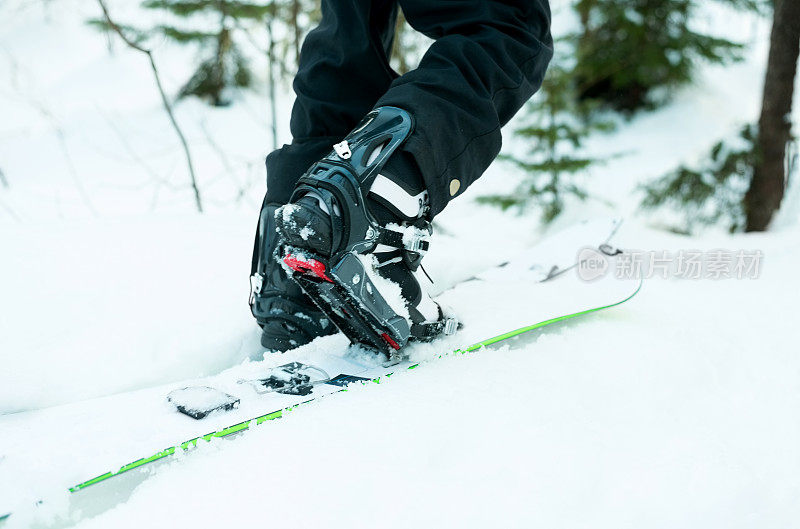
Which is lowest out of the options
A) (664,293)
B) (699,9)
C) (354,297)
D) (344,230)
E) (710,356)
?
(710,356)

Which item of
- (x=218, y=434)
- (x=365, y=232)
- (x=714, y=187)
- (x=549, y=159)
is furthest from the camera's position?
(x=549, y=159)

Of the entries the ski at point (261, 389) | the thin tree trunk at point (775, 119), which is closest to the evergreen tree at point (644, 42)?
the thin tree trunk at point (775, 119)

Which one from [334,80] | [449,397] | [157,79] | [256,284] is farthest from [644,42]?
[449,397]

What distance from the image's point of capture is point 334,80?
148cm

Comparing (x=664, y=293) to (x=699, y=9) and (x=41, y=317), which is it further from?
(x=699, y=9)

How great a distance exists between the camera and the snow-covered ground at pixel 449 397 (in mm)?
833

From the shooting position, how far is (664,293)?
70.2 inches

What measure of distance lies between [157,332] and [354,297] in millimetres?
629

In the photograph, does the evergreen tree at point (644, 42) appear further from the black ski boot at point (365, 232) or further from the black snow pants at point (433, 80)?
the black ski boot at point (365, 232)

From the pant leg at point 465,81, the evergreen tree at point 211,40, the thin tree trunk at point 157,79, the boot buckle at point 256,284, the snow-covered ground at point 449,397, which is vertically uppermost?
the evergreen tree at point 211,40

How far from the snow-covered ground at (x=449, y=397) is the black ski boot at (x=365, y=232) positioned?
0.15 m

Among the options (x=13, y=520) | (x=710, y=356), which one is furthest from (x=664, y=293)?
(x=13, y=520)

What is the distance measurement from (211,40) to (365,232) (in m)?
6.19
